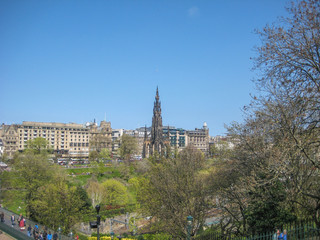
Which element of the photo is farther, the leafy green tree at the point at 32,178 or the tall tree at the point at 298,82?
the leafy green tree at the point at 32,178

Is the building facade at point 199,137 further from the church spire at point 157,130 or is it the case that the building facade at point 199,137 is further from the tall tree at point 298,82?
the tall tree at point 298,82

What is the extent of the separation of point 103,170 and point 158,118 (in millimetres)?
24178

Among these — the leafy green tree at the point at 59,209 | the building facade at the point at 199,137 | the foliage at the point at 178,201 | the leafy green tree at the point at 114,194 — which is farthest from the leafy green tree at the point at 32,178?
the building facade at the point at 199,137

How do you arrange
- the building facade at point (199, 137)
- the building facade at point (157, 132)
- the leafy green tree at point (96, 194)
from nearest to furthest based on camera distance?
the leafy green tree at point (96, 194)
the building facade at point (157, 132)
the building facade at point (199, 137)

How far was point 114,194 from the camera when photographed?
46.9m

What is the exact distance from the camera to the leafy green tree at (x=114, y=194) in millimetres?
46406

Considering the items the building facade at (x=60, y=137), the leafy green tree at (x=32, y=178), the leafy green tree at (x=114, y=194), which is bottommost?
the leafy green tree at (x=114, y=194)

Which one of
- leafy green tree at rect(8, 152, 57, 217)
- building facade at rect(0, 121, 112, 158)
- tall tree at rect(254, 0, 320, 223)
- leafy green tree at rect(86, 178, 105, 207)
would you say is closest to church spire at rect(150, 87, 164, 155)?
building facade at rect(0, 121, 112, 158)

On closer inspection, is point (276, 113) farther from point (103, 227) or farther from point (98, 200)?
point (98, 200)

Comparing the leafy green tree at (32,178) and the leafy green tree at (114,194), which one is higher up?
the leafy green tree at (32,178)

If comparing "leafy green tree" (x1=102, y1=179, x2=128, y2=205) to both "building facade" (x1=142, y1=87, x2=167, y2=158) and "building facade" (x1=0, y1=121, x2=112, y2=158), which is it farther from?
"building facade" (x1=0, y1=121, x2=112, y2=158)

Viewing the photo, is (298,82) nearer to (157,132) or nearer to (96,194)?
(96,194)

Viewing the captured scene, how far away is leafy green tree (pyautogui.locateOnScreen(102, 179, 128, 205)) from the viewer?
46.4 metres

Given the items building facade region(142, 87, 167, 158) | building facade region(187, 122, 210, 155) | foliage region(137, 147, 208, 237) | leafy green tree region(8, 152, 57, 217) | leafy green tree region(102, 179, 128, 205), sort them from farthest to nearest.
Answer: building facade region(187, 122, 210, 155)
building facade region(142, 87, 167, 158)
leafy green tree region(102, 179, 128, 205)
leafy green tree region(8, 152, 57, 217)
foliage region(137, 147, 208, 237)
